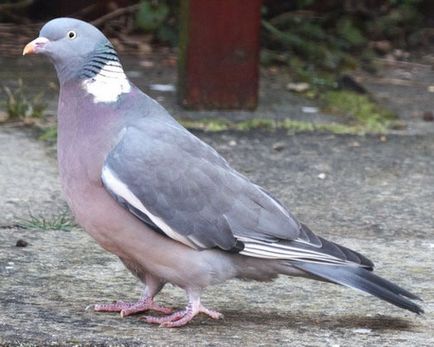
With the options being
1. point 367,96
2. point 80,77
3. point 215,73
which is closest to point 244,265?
point 80,77

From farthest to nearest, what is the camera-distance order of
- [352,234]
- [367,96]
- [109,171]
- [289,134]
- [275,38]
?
1. [275,38]
2. [367,96]
3. [289,134]
4. [352,234]
5. [109,171]

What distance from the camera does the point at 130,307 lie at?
3.34 metres

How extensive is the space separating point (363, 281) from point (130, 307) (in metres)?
0.64

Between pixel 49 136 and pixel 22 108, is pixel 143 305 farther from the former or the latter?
pixel 22 108

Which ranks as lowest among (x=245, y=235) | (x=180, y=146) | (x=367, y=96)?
(x=367, y=96)

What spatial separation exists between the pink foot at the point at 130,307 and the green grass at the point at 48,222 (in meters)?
0.81

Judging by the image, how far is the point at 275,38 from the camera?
718 cm

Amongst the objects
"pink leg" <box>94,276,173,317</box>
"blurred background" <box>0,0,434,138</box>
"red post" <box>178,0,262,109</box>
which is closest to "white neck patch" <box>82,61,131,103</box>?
"pink leg" <box>94,276,173,317</box>

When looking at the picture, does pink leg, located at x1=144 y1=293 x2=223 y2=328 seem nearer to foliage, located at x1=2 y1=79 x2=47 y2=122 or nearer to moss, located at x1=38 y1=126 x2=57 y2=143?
moss, located at x1=38 y1=126 x2=57 y2=143

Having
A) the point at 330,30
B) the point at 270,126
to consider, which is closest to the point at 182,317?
the point at 270,126

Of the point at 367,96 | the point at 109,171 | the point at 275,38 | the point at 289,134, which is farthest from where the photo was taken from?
the point at 275,38

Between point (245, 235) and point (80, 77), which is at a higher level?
point (80, 77)

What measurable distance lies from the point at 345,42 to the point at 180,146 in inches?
164

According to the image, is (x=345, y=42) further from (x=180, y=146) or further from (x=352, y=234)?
(x=180, y=146)
